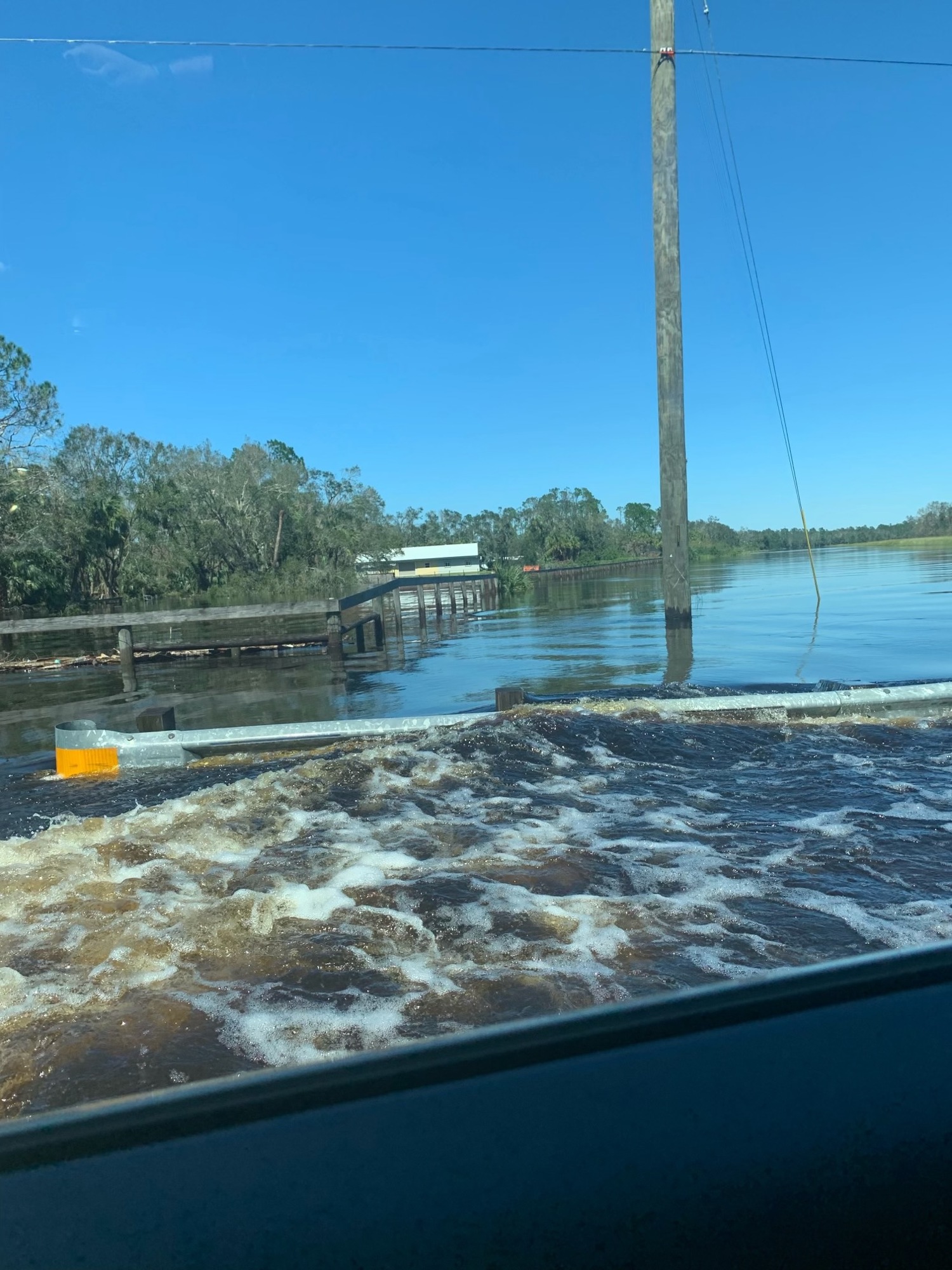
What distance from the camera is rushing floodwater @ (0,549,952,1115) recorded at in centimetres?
283

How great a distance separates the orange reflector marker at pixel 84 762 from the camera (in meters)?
6.95

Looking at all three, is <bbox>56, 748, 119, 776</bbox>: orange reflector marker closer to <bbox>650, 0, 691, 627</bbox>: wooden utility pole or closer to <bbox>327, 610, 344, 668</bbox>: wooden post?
<bbox>327, 610, 344, 668</bbox>: wooden post

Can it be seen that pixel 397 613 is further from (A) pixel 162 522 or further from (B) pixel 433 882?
(A) pixel 162 522

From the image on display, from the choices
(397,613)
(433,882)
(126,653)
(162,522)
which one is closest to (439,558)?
(162,522)

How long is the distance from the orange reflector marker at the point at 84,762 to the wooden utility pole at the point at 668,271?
827 centimetres

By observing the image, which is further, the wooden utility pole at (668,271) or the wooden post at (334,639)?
the wooden post at (334,639)

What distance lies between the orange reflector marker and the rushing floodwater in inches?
6.0

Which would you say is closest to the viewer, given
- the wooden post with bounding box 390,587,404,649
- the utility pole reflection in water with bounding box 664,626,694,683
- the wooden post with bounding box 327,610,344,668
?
the utility pole reflection in water with bounding box 664,626,694,683

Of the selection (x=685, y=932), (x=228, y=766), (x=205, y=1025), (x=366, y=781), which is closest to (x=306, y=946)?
(x=205, y=1025)

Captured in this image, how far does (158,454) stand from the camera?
56281 mm

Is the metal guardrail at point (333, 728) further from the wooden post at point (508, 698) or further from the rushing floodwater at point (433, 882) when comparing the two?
the wooden post at point (508, 698)

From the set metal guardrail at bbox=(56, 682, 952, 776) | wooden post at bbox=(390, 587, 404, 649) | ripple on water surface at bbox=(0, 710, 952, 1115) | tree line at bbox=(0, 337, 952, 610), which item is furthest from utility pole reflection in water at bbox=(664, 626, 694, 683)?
tree line at bbox=(0, 337, 952, 610)

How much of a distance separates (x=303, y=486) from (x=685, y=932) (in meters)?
48.2

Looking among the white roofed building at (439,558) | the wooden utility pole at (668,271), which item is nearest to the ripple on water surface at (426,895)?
the wooden utility pole at (668,271)
